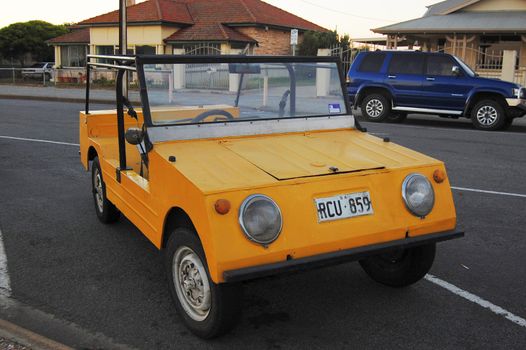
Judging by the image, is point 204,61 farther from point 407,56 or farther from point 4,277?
point 407,56

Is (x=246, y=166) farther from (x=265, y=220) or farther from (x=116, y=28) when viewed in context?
(x=116, y=28)

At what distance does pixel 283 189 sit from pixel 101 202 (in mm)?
3129

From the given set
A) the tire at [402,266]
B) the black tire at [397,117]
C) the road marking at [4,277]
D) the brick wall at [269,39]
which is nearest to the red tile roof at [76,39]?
the brick wall at [269,39]

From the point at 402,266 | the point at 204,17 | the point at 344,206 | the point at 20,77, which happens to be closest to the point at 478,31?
the point at 204,17

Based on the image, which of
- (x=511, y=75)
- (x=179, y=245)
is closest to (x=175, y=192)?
(x=179, y=245)

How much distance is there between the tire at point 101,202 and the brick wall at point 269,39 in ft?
103

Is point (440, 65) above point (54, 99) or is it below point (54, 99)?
above

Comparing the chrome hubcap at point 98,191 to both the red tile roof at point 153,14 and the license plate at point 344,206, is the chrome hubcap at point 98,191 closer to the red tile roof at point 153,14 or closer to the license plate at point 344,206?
the license plate at point 344,206

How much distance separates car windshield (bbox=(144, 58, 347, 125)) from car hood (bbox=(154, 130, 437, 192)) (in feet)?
0.99

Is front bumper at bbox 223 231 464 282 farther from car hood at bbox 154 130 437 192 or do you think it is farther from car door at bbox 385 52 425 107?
car door at bbox 385 52 425 107

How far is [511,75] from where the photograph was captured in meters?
22.2

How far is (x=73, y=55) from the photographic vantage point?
43.2 meters

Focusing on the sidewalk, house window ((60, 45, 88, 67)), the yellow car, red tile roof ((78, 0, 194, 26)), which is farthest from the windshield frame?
house window ((60, 45, 88, 67))

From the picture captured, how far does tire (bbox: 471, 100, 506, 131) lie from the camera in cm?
1428
